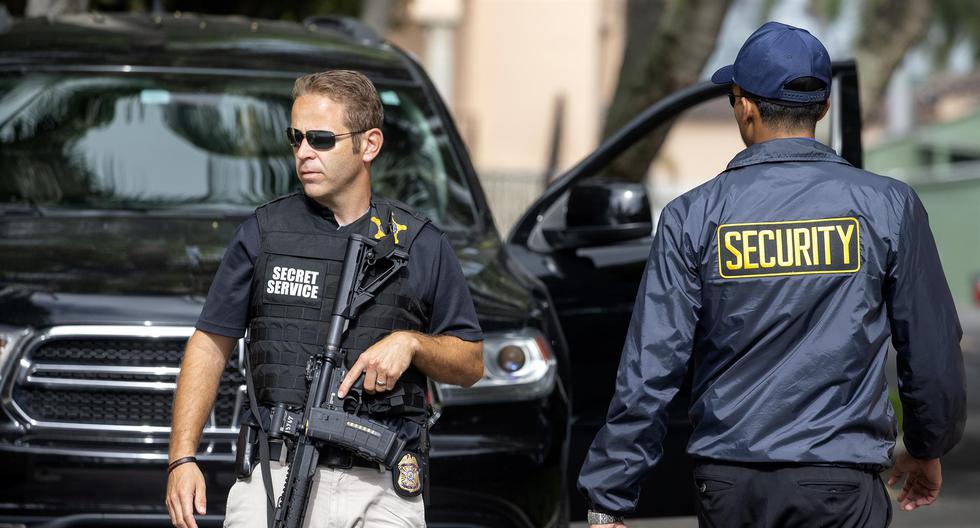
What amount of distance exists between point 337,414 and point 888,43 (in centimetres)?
968

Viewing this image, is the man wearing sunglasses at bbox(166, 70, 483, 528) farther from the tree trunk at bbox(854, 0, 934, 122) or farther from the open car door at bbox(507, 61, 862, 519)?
the tree trunk at bbox(854, 0, 934, 122)

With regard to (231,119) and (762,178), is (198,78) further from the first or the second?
(762,178)

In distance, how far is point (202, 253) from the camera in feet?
14.5

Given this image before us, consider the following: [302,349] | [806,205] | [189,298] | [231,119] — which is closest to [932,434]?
Result: [806,205]

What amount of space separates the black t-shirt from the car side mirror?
159 centimetres

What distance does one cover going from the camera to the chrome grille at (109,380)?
4121 mm

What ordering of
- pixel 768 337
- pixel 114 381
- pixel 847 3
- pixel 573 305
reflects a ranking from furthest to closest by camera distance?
pixel 847 3, pixel 573 305, pixel 114 381, pixel 768 337

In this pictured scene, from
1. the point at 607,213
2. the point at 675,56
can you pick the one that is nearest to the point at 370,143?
the point at 607,213

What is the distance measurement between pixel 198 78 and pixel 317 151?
2.26 m

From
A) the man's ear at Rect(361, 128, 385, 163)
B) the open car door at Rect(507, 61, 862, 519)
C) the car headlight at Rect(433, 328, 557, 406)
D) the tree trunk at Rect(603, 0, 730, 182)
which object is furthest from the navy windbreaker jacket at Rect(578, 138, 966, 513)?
the tree trunk at Rect(603, 0, 730, 182)

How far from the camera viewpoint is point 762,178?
320 centimetres

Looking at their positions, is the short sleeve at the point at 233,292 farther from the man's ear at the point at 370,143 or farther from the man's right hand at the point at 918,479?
the man's right hand at the point at 918,479

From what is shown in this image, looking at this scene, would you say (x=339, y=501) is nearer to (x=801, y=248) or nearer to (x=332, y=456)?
(x=332, y=456)

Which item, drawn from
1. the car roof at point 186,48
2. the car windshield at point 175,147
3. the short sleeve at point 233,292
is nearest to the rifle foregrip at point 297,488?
the short sleeve at point 233,292
